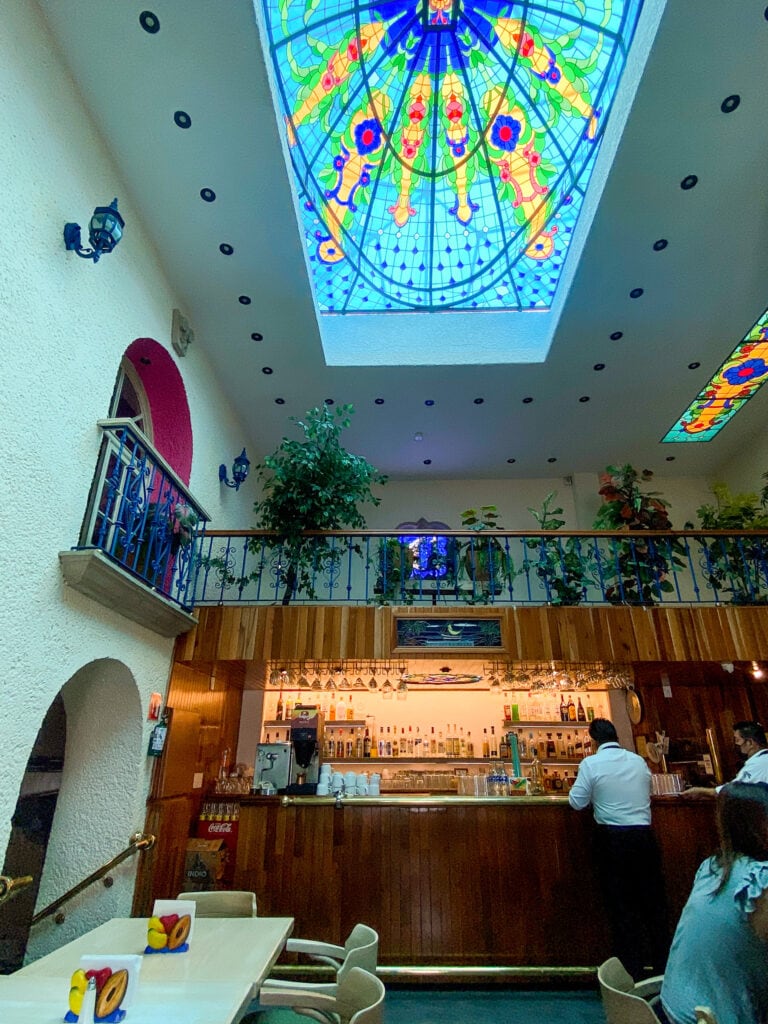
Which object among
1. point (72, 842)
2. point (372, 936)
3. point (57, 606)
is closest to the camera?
point (372, 936)

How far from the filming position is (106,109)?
13.3 feet

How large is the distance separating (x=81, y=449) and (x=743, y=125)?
5566mm

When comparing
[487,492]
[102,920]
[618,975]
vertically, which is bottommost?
[102,920]

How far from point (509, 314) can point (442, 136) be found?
2100 mm

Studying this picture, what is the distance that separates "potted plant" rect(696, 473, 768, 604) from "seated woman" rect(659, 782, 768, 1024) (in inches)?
154

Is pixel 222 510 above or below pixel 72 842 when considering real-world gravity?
above

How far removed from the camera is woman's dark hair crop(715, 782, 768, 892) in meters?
2.01

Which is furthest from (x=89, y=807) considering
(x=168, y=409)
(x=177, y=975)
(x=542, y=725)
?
(x=542, y=725)

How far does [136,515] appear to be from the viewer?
4090 mm

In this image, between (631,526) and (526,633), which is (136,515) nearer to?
(526,633)

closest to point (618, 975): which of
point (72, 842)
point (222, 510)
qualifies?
point (72, 842)

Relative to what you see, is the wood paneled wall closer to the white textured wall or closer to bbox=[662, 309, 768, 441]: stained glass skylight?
the white textured wall

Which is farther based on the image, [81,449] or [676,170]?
[676,170]

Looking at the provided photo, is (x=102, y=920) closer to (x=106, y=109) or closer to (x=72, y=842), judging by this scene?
(x=72, y=842)
